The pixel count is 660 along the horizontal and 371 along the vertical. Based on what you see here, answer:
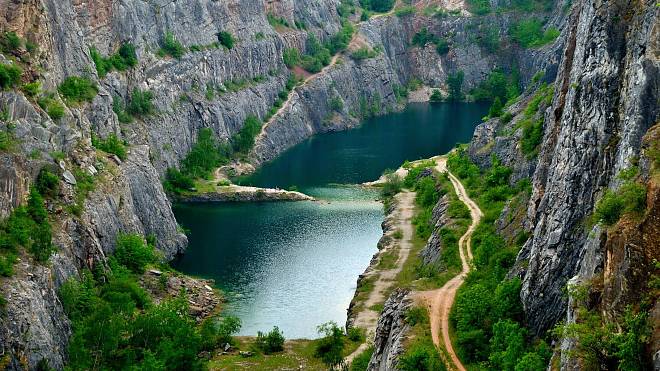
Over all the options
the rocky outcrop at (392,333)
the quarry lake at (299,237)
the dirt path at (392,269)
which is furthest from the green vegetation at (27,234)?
the rocky outcrop at (392,333)

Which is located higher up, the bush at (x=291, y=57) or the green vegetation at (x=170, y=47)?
the green vegetation at (x=170, y=47)

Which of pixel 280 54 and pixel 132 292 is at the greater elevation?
pixel 280 54

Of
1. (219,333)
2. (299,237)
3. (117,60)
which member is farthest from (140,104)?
(219,333)

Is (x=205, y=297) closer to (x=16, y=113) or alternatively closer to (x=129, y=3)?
(x=16, y=113)

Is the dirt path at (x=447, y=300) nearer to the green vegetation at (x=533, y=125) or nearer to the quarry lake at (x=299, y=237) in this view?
the green vegetation at (x=533, y=125)

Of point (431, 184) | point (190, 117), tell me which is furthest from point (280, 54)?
point (431, 184)

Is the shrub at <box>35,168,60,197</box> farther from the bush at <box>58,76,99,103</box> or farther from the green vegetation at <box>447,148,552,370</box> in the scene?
the green vegetation at <box>447,148,552,370</box>

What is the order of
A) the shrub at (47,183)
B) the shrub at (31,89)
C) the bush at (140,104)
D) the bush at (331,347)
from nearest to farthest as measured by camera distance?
1. the bush at (331,347)
2. the shrub at (47,183)
3. the shrub at (31,89)
4. the bush at (140,104)
